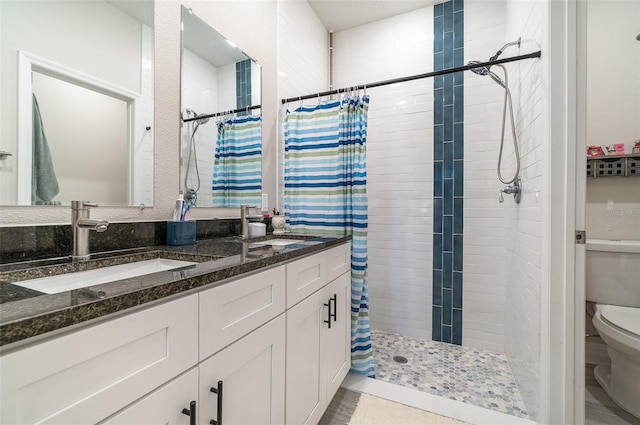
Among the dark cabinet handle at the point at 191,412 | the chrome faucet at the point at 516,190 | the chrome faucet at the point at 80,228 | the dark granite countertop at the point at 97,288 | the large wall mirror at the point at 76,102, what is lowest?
the dark cabinet handle at the point at 191,412

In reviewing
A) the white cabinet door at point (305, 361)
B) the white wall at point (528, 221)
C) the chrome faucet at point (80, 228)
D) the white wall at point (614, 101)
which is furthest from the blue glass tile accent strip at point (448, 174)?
the chrome faucet at point (80, 228)

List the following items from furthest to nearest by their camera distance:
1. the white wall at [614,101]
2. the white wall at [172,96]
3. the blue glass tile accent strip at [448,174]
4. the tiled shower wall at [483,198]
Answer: the blue glass tile accent strip at [448,174]
the tiled shower wall at [483,198]
the white wall at [614,101]
the white wall at [172,96]

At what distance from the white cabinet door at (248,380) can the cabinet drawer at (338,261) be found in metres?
0.45

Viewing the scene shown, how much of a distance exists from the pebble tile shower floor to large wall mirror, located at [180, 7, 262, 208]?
1500 mm

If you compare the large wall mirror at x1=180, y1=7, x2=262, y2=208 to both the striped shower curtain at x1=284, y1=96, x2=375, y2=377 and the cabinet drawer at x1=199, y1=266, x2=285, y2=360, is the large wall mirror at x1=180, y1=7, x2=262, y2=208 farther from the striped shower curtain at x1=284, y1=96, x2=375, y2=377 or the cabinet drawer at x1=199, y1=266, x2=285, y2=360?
the cabinet drawer at x1=199, y1=266, x2=285, y2=360

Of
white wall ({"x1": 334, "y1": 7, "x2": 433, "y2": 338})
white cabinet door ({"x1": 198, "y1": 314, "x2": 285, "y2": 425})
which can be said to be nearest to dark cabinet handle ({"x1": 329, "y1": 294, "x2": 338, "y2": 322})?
white cabinet door ({"x1": 198, "y1": 314, "x2": 285, "y2": 425})

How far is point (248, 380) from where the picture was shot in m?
0.82

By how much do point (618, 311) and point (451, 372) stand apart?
3.24 feet

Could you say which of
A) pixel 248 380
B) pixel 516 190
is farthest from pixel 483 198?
pixel 248 380

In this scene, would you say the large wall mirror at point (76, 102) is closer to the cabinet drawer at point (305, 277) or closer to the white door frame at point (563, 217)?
the cabinet drawer at point (305, 277)

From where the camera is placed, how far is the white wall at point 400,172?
232 centimetres

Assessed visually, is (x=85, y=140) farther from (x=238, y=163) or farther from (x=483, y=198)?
(x=483, y=198)

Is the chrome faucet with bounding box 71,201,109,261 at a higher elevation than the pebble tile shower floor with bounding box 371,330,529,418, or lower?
higher

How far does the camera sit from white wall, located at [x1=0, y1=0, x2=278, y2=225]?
100cm
